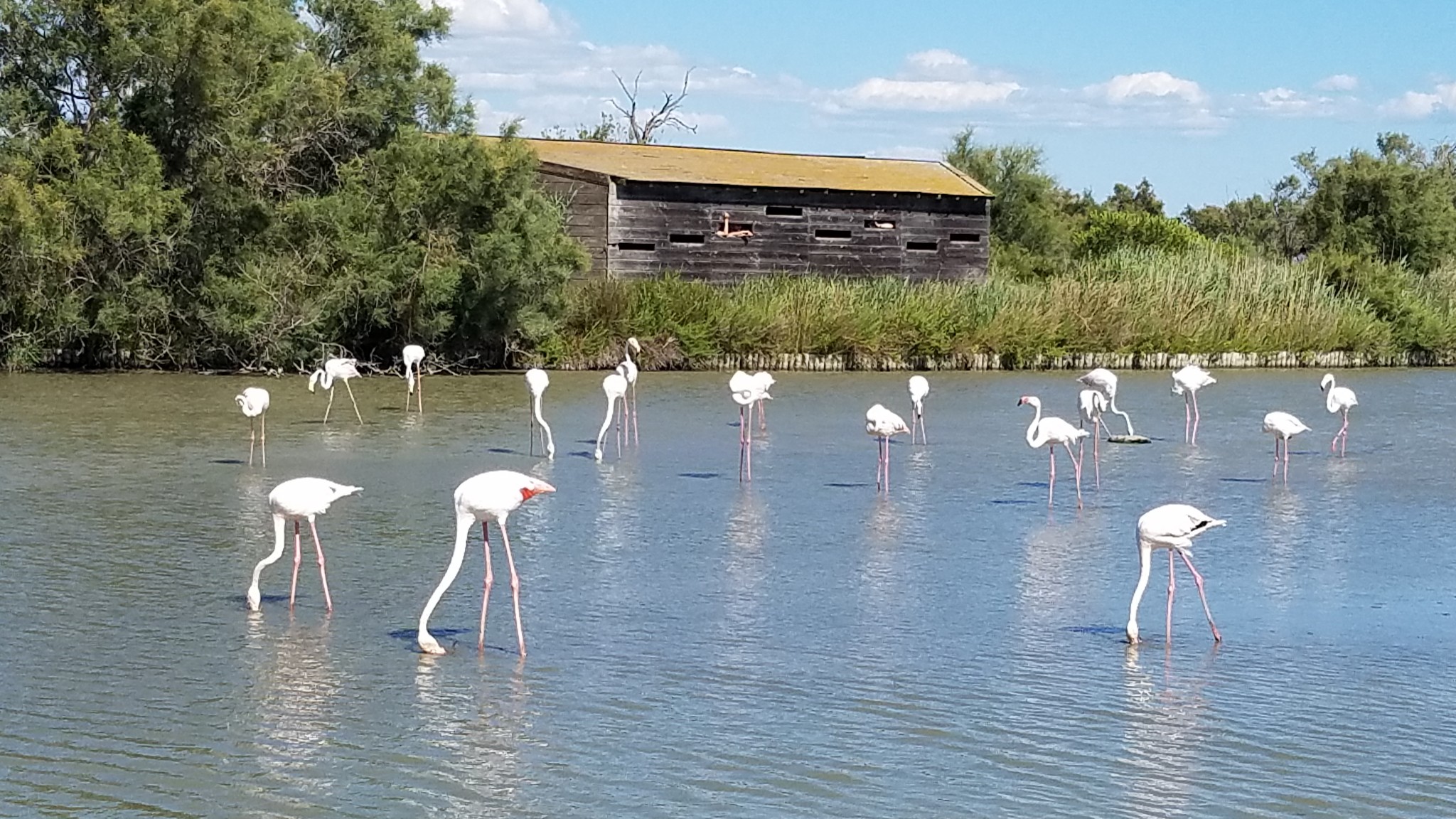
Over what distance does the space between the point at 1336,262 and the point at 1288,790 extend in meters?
29.8

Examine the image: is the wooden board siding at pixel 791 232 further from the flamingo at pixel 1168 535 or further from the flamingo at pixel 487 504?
the flamingo at pixel 487 504

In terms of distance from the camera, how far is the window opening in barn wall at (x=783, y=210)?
34125 millimetres

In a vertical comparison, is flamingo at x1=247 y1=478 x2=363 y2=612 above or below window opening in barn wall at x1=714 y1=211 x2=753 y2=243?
below

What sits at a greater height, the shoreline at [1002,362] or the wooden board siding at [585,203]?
the wooden board siding at [585,203]

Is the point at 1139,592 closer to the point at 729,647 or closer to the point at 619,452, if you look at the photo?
the point at 729,647

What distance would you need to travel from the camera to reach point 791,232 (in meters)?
34.2

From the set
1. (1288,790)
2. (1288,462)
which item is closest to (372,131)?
(1288,462)

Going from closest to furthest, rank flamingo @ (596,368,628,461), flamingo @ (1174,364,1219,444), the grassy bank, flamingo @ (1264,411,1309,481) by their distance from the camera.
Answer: flamingo @ (1264,411,1309,481)
flamingo @ (596,368,628,461)
flamingo @ (1174,364,1219,444)
the grassy bank

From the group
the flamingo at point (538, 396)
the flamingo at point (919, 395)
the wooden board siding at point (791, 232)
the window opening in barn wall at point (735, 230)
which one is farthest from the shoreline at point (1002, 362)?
the flamingo at point (538, 396)

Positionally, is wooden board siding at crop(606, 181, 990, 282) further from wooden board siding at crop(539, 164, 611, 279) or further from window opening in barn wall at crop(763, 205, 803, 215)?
wooden board siding at crop(539, 164, 611, 279)

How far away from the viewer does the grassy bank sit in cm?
2797

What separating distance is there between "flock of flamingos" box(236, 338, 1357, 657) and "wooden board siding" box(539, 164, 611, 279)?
662 cm

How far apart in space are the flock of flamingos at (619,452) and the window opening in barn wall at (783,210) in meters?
8.52

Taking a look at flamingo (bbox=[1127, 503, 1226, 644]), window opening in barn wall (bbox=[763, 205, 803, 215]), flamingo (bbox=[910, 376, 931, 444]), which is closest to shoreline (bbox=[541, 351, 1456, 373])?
window opening in barn wall (bbox=[763, 205, 803, 215])
